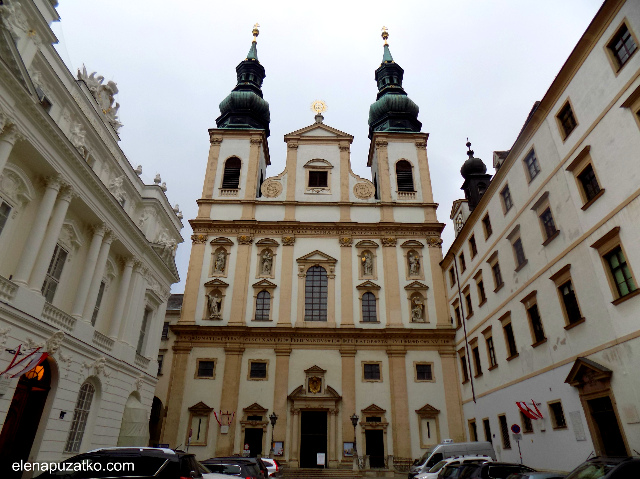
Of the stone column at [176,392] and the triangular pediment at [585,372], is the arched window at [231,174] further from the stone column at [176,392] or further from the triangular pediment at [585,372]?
the triangular pediment at [585,372]

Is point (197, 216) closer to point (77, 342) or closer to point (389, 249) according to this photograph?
point (389, 249)

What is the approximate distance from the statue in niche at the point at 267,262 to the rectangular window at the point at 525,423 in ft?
60.7

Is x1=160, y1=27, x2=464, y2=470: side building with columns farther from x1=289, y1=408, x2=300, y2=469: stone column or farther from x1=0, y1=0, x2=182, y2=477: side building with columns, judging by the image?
x1=0, y1=0, x2=182, y2=477: side building with columns

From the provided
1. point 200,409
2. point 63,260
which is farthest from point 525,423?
point 63,260

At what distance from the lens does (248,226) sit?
32719 millimetres

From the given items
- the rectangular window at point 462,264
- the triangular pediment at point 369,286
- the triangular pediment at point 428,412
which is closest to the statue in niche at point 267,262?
the triangular pediment at point 369,286

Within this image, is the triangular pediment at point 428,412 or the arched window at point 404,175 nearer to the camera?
the triangular pediment at point 428,412

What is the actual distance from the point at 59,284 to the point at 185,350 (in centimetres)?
1304

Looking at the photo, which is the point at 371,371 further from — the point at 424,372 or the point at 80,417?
the point at 80,417

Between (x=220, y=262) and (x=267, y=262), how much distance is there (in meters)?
3.41

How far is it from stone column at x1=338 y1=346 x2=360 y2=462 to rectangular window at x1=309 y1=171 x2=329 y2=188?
44.2 ft

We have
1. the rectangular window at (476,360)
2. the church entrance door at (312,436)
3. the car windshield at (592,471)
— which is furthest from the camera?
the church entrance door at (312,436)

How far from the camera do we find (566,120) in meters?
16.5

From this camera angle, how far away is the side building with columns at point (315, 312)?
1045 inches
